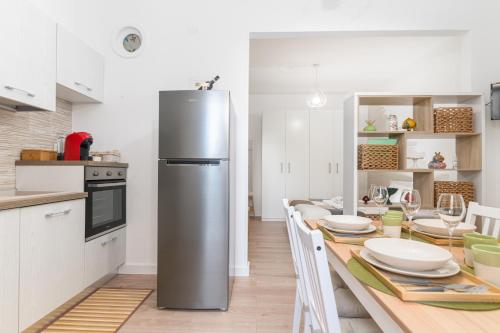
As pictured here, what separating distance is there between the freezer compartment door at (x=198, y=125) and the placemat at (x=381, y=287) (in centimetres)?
142

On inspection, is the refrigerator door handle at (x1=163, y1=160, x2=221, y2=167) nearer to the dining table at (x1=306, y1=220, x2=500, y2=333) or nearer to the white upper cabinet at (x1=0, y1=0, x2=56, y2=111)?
the white upper cabinet at (x1=0, y1=0, x2=56, y2=111)

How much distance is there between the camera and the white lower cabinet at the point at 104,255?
7.48 feet

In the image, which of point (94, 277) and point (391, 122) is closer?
point (94, 277)

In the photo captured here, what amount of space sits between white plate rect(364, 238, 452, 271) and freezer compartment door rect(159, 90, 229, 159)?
1412 millimetres

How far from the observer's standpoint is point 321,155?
20.5 ft

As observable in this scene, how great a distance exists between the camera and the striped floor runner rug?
194 cm

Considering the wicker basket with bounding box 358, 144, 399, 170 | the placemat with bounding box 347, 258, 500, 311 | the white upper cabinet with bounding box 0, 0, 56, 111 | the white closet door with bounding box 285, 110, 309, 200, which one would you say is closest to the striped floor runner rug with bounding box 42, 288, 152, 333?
the white upper cabinet with bounding box 0, 0, 56, 111

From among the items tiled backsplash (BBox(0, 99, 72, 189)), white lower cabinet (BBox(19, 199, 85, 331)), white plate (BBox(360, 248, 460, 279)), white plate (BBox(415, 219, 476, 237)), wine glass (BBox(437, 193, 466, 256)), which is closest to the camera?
white plate (BBox(360, 248, 460, 279))

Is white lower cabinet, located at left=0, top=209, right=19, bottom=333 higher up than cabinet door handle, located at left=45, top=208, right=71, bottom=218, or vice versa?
cabinet door handle, located at left=45, top=208, right=71, bottom=218

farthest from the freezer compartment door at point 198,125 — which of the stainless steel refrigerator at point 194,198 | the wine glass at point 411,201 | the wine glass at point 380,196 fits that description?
the wine glass at point 411,201

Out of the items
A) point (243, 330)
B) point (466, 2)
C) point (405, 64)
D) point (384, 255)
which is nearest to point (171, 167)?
point (243, 330)

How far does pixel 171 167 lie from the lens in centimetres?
224

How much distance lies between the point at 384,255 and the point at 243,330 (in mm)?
1403

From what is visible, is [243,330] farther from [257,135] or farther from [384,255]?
[257,135]
